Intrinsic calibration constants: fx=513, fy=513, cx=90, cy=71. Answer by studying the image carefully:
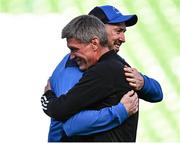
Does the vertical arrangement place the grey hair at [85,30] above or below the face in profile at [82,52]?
above

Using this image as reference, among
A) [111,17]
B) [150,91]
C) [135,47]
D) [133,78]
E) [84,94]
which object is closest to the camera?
[84,94]

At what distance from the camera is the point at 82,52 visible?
1960 millimetres

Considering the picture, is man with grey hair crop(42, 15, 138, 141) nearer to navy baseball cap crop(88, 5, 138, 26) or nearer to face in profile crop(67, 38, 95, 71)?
face in profile crop(67, 38, 95, 71)

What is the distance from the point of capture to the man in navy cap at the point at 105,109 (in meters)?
1.88

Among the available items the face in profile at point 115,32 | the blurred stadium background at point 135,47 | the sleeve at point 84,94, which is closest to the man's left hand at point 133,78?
the sleeve at point 84,94

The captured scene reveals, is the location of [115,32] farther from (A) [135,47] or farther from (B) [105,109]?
(A) [135,47]

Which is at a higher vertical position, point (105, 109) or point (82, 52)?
point (82, 52)

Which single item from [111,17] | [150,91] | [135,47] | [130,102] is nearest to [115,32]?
[111,17]

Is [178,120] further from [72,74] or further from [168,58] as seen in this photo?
[72,74]

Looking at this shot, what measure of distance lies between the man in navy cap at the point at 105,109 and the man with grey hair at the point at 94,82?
3 centimetres

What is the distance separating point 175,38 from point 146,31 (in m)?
0.23

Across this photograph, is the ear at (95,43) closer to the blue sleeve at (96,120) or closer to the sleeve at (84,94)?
the sleeve at (84,94)

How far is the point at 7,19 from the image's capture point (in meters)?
3.59

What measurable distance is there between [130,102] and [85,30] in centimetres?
32
